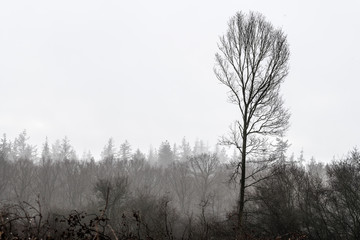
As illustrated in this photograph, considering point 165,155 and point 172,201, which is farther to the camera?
point 165,155

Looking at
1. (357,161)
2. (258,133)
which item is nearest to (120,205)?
(258,133)

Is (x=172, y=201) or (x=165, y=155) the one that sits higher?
(x=165, y=155)

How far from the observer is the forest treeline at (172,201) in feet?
18.9

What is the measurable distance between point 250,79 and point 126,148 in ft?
243

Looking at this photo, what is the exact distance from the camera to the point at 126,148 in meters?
83.4

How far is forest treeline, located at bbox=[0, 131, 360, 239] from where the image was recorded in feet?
18.9

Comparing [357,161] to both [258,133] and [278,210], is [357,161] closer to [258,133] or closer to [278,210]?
[278,210]

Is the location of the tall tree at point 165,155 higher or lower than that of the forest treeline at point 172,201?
higher

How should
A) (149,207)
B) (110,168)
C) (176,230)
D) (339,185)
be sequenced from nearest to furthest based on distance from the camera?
(339,185), (149,207), (176,230), (110,168)

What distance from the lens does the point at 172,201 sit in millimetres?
40594

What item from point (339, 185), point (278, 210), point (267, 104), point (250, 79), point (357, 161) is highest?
point (250, 79)

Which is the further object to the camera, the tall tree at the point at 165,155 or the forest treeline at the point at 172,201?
the tall tree at the point at 165,155

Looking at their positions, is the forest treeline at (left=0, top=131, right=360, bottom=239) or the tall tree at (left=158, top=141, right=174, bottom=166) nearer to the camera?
the forest treeline at (left=0, top=131, right=360, bottom=239)

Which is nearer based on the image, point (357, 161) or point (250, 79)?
point (250, 79)
